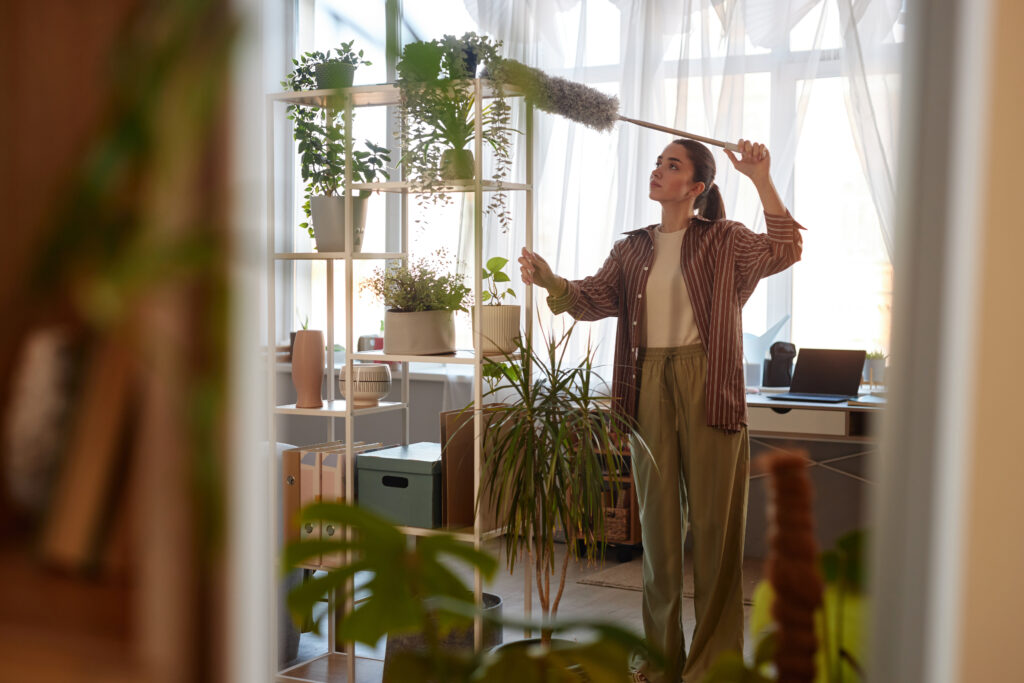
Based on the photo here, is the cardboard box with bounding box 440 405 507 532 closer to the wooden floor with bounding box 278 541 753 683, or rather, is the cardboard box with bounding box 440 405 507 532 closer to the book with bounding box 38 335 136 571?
the wooden floor with bounding box 278 541 753 683

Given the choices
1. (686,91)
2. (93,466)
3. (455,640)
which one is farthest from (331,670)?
(686,91)

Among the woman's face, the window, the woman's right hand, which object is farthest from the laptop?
the woman's right hand

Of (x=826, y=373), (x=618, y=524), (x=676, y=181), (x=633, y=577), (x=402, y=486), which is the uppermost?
(x=676, y=181)

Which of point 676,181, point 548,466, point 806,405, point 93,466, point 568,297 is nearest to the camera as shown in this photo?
point 93,466

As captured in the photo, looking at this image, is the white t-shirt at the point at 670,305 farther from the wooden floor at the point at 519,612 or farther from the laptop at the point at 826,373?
the laptop at the point at 826,373

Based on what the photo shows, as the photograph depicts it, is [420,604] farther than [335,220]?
No

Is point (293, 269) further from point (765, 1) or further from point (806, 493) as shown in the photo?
point (765, 1)

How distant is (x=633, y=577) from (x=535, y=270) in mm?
1734

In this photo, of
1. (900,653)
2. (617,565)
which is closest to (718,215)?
(617,565)

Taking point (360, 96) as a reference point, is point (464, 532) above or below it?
below

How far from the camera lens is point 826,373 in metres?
3.91

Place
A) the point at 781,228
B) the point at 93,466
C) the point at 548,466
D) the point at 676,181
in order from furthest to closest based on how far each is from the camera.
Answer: the point at 676,181 → the point at 781,228 → the point at 548,466 → the point at 93,466

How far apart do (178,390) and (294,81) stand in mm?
2509

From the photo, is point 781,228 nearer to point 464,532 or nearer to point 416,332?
point 416,332
